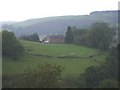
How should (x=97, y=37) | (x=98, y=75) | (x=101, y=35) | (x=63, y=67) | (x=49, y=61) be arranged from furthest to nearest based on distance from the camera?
(x=101, y=35)
(x=97, y=37)
(x=49, y=61)
(x=63, y=67)
(x=98, y=75)

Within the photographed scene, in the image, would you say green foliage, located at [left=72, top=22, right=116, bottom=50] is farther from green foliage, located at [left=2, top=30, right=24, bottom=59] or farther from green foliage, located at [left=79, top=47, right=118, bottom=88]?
green foliage, located at [left=79, top=47, right=118, bottom=88]

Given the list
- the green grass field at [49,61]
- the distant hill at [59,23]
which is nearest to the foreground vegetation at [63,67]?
the green grass field at [49,61]

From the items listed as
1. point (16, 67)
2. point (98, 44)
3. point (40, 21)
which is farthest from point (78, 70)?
point (40, 21)

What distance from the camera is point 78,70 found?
38094 millimetres

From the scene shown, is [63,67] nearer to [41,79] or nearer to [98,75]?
[98,75]

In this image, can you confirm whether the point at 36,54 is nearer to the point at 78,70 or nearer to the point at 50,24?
the point at 78,70

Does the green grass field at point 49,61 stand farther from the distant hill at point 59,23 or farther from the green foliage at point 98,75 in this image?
the distant hill at point 59,23

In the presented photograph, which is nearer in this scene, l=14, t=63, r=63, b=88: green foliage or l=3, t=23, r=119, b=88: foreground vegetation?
l=14, t=63, r=63, b=88: green foliage

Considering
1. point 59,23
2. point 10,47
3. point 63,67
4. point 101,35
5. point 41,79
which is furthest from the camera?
point 59,23

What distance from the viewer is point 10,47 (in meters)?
44.5

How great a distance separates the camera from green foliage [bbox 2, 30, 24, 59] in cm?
4356

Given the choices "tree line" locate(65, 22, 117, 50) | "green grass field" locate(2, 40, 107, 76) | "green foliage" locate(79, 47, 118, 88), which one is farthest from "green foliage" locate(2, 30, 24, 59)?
"tree line" locate(65, 22, 117, 50)

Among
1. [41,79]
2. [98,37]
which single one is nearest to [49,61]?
[41,79]

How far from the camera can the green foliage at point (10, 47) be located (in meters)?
43.6
